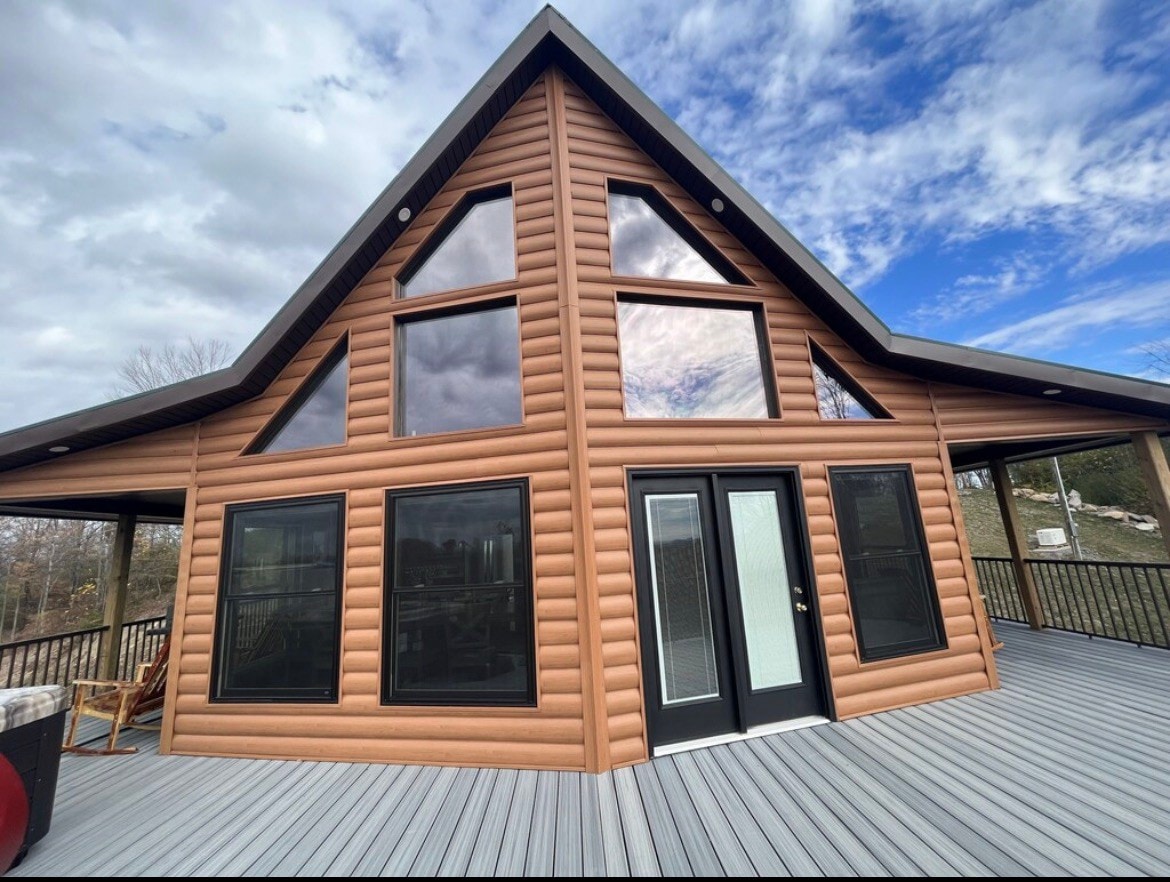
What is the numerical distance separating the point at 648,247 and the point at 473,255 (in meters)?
1.67

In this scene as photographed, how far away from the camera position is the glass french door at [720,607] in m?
3.44

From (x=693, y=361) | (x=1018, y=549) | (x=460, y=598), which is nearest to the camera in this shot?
(x=460, y=598)

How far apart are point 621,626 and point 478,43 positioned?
30.3ft

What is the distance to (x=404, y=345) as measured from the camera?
423 centimetres

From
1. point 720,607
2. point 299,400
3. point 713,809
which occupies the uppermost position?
point 299,400

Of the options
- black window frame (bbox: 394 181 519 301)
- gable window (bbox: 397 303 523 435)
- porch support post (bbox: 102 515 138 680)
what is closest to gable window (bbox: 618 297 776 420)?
gable window (bbox: 397 303 523 435)

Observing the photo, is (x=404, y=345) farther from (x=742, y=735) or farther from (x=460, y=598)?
(x=742, y=735)

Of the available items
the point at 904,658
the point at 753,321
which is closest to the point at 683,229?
the point at 753,321

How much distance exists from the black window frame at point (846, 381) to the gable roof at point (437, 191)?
314 millimetres

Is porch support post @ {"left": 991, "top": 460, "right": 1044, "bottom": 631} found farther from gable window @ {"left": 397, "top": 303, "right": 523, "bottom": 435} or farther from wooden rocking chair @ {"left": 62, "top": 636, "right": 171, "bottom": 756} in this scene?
wooden rocking chair @ {"left": 62, "top": 636, "right": 171, "bottom": 756}

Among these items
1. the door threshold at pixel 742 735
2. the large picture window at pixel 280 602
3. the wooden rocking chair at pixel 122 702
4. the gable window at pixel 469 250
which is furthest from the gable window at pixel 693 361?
the wooden rocking chair at pixel 122 702

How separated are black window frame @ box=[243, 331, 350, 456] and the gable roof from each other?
29 cm

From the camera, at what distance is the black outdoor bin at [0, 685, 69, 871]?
2539 millimetres

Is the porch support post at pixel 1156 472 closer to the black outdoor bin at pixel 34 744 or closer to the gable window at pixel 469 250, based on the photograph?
the gable window at pixel 469 250
